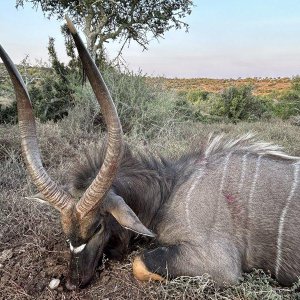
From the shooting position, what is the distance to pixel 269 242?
3.00 metres

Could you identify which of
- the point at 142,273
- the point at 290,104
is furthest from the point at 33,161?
the point at 290,104

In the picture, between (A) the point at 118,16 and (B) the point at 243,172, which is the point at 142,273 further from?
(A) the point at 118,16

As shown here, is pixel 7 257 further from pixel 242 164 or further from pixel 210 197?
pixel 242 164

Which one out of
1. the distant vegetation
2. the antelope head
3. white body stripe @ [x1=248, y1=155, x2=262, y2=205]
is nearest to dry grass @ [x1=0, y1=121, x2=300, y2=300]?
the antelope head

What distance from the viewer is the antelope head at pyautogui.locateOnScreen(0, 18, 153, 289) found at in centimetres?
258

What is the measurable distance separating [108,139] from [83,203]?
453 millimetres

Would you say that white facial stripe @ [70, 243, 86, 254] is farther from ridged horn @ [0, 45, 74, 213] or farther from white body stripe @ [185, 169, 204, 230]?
white body stripe @ [185, 169, 204, 230]

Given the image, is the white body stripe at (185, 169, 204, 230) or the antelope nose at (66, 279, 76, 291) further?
the white body stripe at (185, 169, 204, 230)

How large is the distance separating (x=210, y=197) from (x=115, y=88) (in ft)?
20.8

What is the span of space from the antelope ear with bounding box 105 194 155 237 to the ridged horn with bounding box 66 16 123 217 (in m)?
0.17

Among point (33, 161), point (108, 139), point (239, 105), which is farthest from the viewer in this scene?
point (239, 105)

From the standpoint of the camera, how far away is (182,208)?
3.08 metres

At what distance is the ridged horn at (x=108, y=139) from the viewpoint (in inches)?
86.8

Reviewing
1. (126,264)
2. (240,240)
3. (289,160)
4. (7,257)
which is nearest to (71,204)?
(126,264)
